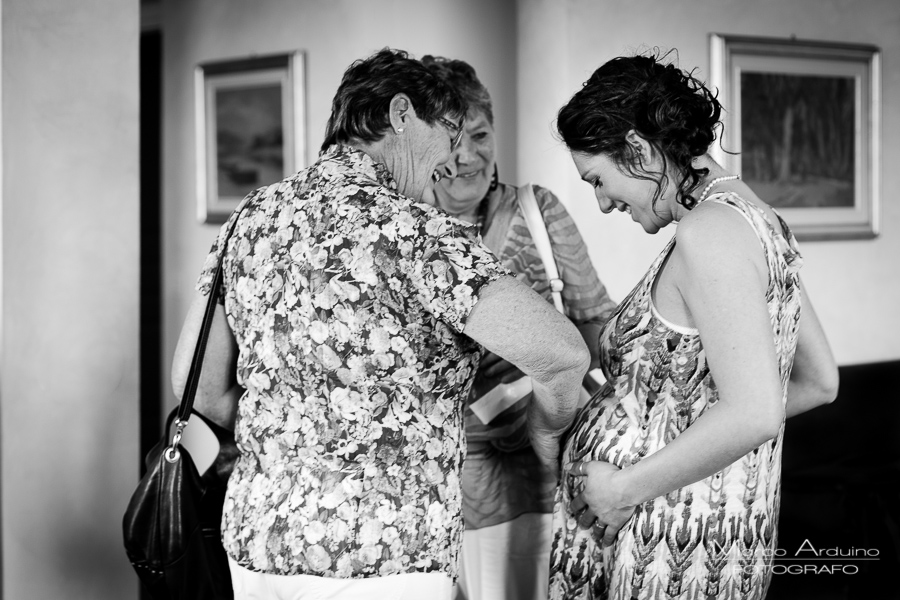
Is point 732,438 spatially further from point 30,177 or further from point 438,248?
point 30,177

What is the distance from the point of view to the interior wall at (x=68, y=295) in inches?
Result: 92.5

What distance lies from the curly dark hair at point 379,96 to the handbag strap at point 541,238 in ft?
2.36

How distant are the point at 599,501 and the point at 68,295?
1.66 meters

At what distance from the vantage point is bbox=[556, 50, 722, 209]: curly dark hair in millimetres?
1575

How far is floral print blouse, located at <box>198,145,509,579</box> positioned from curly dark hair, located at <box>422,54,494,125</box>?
0.77m

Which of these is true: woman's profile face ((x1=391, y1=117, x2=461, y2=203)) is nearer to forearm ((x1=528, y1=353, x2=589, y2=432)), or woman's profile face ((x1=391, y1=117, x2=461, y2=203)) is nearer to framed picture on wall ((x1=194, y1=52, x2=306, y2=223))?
forearm ((x1=528, y1=353, x2=589, y2=432))

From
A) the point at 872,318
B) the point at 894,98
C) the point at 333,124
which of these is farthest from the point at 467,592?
the point at 894,98

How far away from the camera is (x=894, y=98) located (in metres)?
4.36

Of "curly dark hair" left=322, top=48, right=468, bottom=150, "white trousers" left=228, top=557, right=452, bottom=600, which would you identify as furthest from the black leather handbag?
"curly dark hair" left=322, top=48, right=468, bottom=150

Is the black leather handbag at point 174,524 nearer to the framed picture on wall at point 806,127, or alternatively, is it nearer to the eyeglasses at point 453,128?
the eyeglasses at point 453,128

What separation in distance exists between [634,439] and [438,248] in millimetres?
552

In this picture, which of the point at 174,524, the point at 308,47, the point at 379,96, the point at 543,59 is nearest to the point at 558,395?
the point at 379,96

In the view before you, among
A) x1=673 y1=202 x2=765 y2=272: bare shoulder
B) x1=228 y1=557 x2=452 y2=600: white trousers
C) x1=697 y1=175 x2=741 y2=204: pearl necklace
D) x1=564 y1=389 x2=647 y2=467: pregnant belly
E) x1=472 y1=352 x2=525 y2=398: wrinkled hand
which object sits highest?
x1=697 y1=175 x2=741 y2=204: pearl necklace

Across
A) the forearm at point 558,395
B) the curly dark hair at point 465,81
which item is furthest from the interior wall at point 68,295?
the forearm at point 558,395
